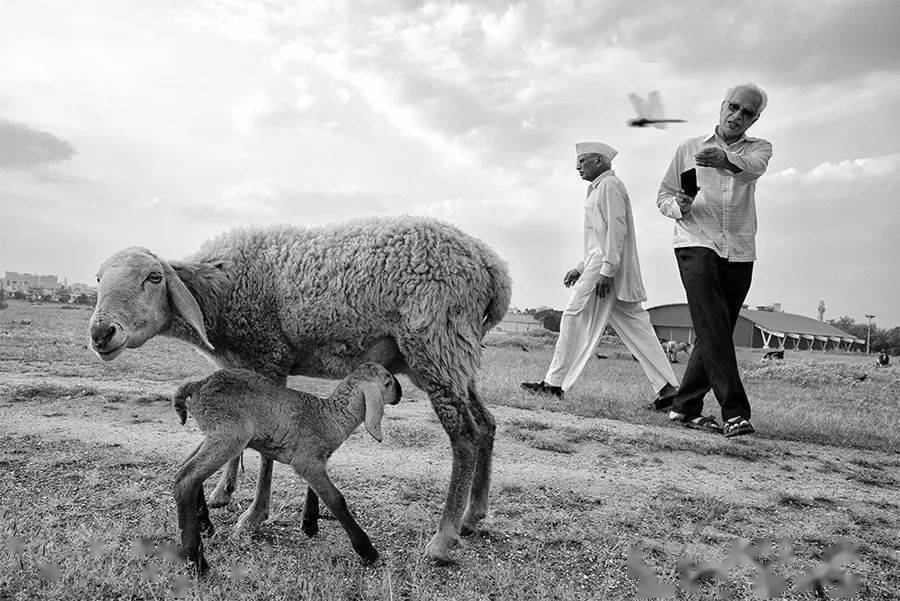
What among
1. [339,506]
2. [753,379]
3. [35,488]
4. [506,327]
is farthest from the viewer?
[506,327]

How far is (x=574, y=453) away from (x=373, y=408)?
9.83ft

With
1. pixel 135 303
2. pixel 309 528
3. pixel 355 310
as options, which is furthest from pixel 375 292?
pixel 309 528

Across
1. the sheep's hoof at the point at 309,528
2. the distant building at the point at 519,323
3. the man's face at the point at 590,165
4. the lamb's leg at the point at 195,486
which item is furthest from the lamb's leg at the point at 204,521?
the distant building at the point at 519,323

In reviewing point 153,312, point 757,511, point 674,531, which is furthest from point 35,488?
point 757,511

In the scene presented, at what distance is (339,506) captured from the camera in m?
3.65

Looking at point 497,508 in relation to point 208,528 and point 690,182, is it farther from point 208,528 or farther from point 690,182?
point 690,182

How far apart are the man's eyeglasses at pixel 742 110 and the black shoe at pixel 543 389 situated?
4.38 metres

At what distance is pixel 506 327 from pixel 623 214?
102 feet

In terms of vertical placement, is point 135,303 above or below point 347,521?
above

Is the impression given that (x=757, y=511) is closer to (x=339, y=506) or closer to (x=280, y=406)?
(x=339, y=506)

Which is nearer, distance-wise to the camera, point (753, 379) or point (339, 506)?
point (339, 506)

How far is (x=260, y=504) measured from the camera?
13.9ft

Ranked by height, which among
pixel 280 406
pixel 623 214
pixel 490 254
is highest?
pixel 623 214

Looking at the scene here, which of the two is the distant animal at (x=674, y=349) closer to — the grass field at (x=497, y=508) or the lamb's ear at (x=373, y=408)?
the grass field at (x=497, y=508)
